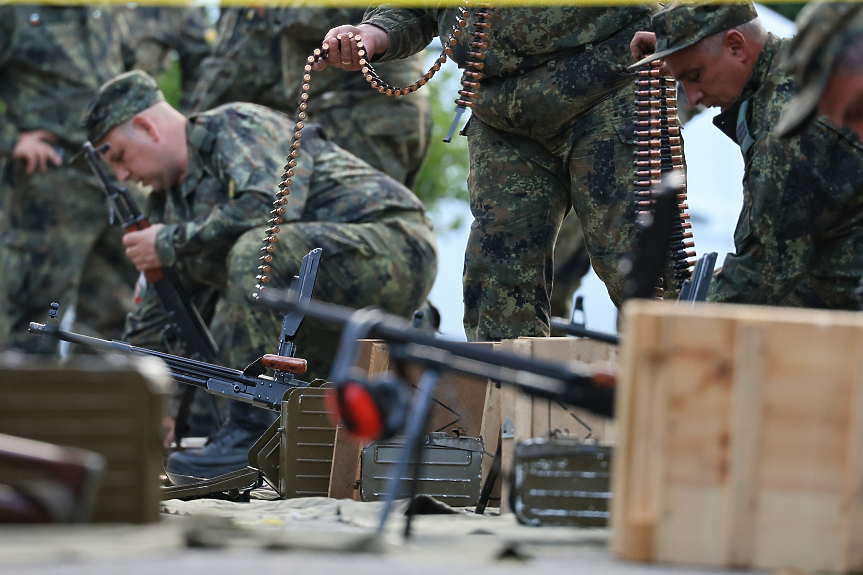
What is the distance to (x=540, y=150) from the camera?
16.3ft

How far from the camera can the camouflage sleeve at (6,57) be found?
9.00m

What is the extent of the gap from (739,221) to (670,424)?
1955 millimetres

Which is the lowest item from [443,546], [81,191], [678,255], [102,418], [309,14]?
[443,546]

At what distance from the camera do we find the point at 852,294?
4.39 metres

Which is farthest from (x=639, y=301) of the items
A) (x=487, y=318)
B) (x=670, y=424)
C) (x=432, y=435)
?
(x=487, y=318)

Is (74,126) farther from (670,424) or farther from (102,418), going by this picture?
(670,424)

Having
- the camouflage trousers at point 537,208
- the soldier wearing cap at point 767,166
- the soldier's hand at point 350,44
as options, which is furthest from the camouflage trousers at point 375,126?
the soldier wearing cap at point 767,166

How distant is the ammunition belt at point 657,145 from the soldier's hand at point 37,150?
5.70 m

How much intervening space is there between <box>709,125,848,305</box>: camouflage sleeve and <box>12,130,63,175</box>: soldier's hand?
629 cm

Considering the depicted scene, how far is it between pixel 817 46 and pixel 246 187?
4.04 meters

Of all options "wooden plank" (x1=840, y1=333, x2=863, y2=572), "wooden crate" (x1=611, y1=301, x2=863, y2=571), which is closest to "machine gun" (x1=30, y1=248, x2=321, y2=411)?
"wooden crate" (x1=611, y1=301, x2=863, y2=571)

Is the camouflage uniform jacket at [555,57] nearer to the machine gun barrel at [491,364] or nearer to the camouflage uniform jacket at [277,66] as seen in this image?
the machine gun barrel at [491,364]

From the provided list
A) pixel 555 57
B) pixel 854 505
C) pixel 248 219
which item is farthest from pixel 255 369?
pixel 854 505

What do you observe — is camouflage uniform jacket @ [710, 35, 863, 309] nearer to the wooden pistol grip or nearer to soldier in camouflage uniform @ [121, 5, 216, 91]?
the wooden pistol grip
